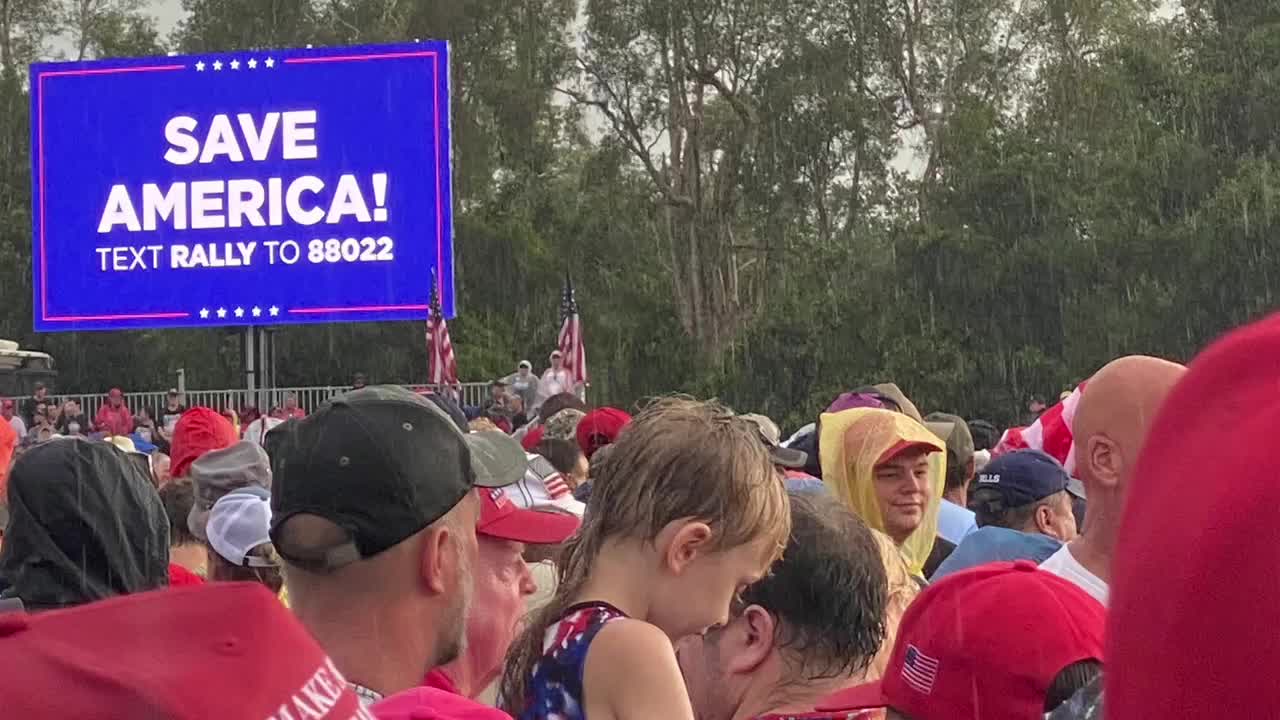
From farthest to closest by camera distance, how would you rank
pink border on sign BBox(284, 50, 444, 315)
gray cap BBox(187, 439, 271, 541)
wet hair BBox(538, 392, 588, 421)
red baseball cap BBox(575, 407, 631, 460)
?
pink border on sign BBox(284, 50, 444, 315) → wet hair BBox(538, 392, 588, 421) → red baseball cap BBox(575, 407, 631, 460) → gray cap BBox(187, 439, 271, 541)

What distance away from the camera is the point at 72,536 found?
2775 mm

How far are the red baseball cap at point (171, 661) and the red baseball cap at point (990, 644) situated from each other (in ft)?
3.54

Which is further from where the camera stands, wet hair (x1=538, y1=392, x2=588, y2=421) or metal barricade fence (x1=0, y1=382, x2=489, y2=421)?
metal barricade fence (x1=0, y1=382, x2=489, y2=421)

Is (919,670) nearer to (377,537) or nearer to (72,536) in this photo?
(377,537)

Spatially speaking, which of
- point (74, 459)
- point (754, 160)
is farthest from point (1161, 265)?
point (74, 459)

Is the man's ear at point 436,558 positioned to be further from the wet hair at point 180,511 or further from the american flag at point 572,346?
the american flag at point 572,346

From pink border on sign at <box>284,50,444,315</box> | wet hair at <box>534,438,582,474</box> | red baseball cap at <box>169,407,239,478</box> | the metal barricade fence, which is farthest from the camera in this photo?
the metal barricade fence

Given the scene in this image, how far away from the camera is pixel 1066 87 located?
31.1 meters

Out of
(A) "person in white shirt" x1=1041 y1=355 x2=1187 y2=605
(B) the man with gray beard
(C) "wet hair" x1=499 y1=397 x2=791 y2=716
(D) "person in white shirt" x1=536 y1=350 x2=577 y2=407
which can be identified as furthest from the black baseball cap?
(D) "person in white shirt" x1=536 y1=350 x2=577 y2=407

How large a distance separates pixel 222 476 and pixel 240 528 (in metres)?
0.53

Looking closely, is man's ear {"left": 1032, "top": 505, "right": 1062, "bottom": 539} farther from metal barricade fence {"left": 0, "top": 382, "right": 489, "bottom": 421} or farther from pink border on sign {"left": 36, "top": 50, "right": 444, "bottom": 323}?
metal barricade fence {"left": 0, "top": 382, "right": 489, "bottom": 421}

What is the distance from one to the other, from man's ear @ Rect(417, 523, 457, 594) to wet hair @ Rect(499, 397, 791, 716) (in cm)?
38

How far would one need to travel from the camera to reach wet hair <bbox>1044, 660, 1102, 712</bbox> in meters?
1.93

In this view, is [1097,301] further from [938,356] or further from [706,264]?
[706,264]
